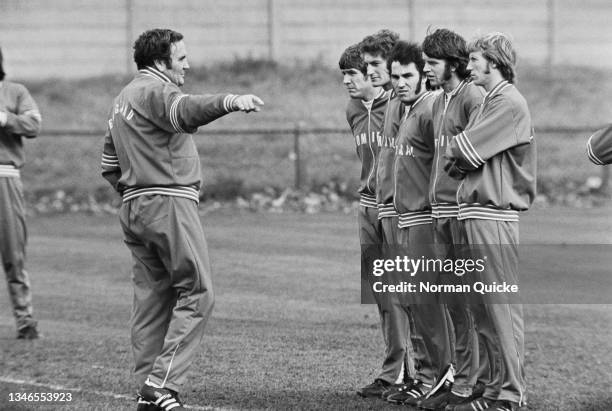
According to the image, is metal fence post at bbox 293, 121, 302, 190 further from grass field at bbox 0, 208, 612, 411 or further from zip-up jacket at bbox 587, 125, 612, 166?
zip-up jacket at bbox 587, 125, 612, 166

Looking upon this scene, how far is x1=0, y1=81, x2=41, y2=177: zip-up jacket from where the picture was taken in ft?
33.2

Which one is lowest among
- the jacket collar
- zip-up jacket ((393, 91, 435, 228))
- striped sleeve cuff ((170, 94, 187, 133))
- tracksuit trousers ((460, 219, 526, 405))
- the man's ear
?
tracksuit trousers ((460, 219, 526, 405))

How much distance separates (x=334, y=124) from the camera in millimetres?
22969

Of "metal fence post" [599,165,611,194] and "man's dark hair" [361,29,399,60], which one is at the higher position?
"man's dark hair" [361,29,399,60]

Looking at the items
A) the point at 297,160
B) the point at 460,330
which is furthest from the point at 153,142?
the point at 297,160

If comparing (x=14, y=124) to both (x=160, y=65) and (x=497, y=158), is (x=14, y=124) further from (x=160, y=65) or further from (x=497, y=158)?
(x=497, y=158)

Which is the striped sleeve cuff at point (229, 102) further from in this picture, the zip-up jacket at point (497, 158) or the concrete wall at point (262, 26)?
the concrete wall at point (262, 26)

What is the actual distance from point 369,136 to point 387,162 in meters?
0.37

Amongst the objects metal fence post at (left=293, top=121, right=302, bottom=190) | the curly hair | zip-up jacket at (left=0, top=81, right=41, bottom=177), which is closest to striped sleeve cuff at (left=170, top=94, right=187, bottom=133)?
the curly hair

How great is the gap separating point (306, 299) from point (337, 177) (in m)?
9.12

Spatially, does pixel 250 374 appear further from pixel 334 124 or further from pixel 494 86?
pixel 334 124

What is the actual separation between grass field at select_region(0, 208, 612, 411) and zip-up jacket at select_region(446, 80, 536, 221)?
133cm

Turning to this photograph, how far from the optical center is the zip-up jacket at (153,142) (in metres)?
7.08

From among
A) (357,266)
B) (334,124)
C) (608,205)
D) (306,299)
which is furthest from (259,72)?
(306,299)
